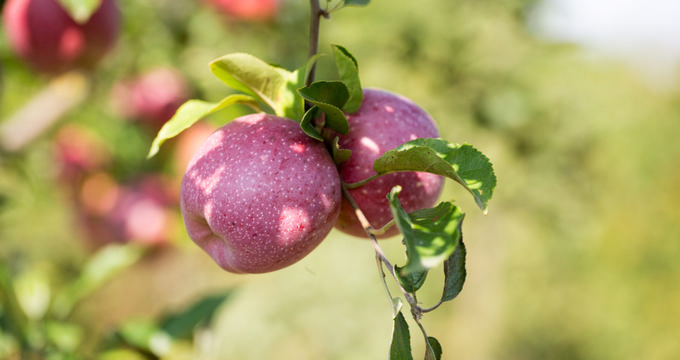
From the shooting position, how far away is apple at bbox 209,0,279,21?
5.20 feet

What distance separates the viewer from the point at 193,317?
98 centimetres

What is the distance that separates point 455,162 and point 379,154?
0.12 metres

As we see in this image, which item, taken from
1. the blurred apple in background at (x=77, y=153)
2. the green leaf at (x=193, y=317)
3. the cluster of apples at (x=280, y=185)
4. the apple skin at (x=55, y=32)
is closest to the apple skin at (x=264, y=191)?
the cluster of apples at (x=280, y=185)

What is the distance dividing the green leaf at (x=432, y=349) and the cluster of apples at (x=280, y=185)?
14 centimetres

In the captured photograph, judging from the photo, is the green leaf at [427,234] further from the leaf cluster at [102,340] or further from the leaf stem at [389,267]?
the leaf cluster at [102,340]

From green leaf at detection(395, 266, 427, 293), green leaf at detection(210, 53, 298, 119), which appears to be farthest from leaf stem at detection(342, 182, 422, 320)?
green leaf at detection(210, 53, 298, 119)

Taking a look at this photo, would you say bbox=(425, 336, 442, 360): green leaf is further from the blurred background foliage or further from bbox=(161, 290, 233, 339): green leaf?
bbox=(161, 290, 233, 339): green leaf

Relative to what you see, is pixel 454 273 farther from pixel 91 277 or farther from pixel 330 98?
pixel 91 277

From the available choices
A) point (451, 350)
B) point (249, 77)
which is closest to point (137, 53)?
point (249, 77)

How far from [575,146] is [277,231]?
1.81 metres

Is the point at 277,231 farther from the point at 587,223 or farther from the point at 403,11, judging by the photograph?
the point at 587,223

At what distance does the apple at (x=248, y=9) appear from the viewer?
5.20 ft

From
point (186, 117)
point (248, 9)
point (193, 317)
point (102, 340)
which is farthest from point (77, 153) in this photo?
point (186, 117)

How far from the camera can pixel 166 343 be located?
99 cm
